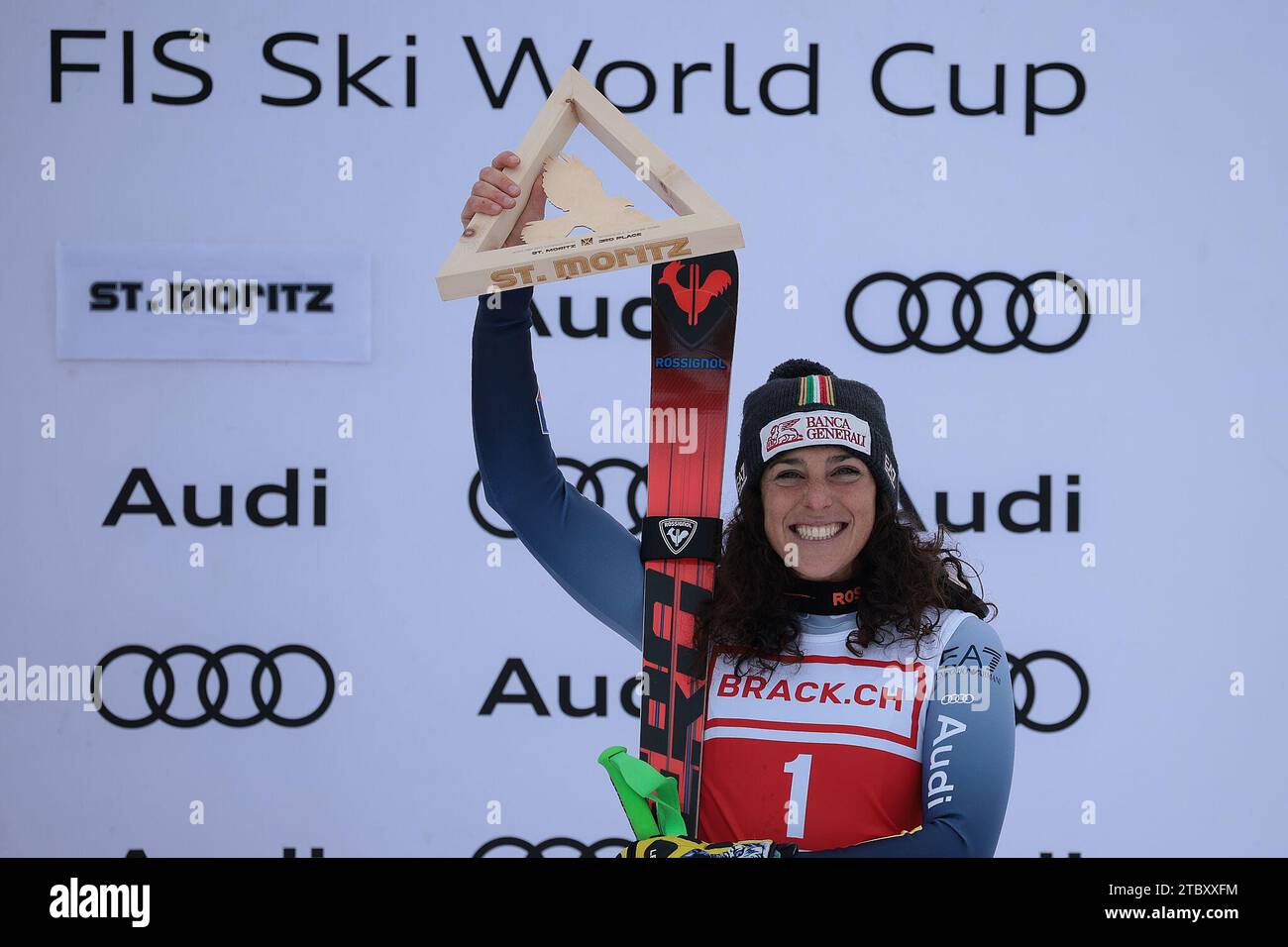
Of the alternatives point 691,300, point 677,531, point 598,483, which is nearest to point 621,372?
point 598,483

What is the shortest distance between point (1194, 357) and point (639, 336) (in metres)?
1.34

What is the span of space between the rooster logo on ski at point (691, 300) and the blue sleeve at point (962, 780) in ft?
2.07

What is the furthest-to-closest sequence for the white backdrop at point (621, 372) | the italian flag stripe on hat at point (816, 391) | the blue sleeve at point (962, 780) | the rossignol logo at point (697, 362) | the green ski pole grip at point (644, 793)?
1. the white backdrop at point (621, 372)
2. the rossignol logo at point (697, 362)
3. the italian flag stripe on hat at point (816, 391)
4. the green ski pole grip at point (644, 793)
5. the blue sleeve at point (962, 780)

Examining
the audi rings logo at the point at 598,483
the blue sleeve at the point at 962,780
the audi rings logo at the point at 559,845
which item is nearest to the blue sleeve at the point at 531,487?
the blue sleeve at the point at 962,780

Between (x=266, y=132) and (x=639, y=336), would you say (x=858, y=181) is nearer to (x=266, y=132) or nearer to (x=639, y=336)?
(x=639, y=336)

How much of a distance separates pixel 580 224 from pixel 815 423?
0.42m

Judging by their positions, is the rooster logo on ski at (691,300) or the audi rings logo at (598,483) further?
the audi rings logo at (598,483)

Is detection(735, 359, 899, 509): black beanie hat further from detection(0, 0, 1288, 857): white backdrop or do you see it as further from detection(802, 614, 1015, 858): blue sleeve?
detection(0, 0, 1288, 857): white backdrop

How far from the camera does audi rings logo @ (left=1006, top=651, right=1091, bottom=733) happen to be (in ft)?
8.93

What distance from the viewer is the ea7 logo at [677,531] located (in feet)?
5.40

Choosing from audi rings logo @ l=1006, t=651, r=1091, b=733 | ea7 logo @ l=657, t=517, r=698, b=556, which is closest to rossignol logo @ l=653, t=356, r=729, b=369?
ea7 logo @ l=657, t=517, r=698, b=556

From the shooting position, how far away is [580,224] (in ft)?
4.85

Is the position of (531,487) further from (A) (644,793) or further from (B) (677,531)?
(A) (644,793)

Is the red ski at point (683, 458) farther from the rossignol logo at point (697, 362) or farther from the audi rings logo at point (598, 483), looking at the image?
the audi rings logo at point (598, 483)
